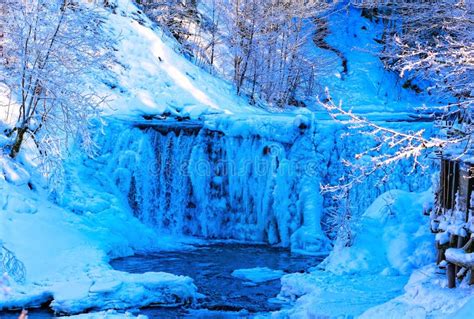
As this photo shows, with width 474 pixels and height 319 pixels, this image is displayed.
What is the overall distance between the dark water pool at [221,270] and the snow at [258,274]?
0.15 meters

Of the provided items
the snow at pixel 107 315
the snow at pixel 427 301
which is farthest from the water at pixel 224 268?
the snow at pixel 427 301

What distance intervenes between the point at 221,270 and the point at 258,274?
29.3 inches

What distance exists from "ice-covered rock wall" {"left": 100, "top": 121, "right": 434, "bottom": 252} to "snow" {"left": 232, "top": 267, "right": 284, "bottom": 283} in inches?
138

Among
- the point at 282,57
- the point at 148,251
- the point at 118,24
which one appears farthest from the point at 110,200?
the point at 282,57

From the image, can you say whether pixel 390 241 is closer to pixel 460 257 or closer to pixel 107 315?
pixel 460 257

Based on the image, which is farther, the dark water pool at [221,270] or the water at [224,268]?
the water at [224,268]

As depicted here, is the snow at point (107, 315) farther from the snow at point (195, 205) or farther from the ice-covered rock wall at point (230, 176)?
the ice-covered rock wall at point (230, 176)

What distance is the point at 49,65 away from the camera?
495 inches

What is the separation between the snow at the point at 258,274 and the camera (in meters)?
11.7

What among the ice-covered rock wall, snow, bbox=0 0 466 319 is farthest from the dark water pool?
the ice-covered rock wall

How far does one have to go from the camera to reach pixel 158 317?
9383 mm

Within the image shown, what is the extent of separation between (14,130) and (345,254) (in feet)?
22.8

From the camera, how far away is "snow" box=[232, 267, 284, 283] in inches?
462

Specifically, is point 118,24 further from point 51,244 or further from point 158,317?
point 158,317
